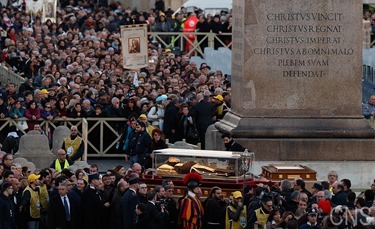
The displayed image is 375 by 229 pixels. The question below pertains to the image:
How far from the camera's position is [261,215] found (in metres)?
30.4

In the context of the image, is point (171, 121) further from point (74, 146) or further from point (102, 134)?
point (74, 146)

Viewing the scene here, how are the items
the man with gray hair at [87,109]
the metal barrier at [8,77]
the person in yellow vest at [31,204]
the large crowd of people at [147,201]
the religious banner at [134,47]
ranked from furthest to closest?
the metal barrier at [8,77] → the religious banner at [134,47] → the man with gray hair at [87,109] → the person in yellow vest at [31,204] → the large crowd of people at [147,201]

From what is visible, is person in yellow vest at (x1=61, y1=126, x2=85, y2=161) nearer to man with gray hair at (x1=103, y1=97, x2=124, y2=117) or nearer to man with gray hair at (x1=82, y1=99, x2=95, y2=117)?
man with gray hair at (x1=82, y1=99, x2=95, y2=117)

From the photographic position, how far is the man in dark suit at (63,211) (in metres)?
32.5

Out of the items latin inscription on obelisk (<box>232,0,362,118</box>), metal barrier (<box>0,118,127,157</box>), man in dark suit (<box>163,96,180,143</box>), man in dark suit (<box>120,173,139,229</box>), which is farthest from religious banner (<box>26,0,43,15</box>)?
man in dark suit (<box>120,173,139,229</box>)

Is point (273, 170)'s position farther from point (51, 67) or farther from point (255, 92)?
point (51, 67)

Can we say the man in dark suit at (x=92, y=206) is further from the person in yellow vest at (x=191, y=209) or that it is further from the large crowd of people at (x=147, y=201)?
the person in yellow vest at (x=191, y=209)

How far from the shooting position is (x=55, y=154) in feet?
128

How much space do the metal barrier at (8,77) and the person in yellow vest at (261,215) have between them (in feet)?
65.4

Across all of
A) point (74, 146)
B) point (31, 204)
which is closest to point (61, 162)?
point (74, 146)

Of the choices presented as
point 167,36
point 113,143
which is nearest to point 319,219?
point 113,143

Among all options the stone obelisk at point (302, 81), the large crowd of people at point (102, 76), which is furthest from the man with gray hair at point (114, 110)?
the stone obelisk at point (302, 81)

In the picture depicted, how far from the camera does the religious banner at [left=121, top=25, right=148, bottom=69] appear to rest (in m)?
47.3

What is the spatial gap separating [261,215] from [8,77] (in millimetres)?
20989
